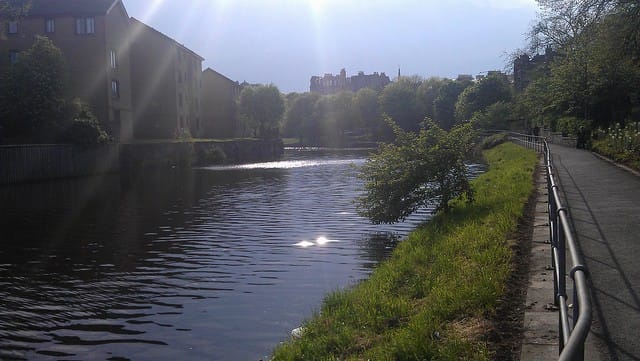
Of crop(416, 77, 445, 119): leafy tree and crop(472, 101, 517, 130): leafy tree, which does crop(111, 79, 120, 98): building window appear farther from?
crop(416, 77, 445, 119): leafy tree

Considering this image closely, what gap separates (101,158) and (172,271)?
1455 inches

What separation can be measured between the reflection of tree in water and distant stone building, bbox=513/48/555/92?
52.5 metres

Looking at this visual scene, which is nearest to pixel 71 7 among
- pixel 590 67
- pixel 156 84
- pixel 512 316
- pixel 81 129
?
pixel 81 129

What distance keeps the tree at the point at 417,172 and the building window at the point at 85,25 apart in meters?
45.2

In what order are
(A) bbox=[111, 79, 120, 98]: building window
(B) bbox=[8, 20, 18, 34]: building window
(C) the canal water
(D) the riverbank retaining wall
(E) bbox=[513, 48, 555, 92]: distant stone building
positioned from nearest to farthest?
(C) the canal water < (D) the riverbank retaining wall < (B) bbox=[8, 20, 18, 34]: building window < (A) bbox=[111, 79, 120, 98]: building window < (E) bbox=[513, 48, 555, 92]: distant stone building

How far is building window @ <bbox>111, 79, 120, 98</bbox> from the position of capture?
5788 centimetres

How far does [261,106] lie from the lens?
106m

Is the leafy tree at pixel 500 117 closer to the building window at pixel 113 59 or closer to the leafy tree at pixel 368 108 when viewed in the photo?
the building window at pixel 113 59

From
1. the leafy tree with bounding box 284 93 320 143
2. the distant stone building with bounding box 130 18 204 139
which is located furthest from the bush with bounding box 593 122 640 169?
the leafy tree with bounding box 284 93 320 143

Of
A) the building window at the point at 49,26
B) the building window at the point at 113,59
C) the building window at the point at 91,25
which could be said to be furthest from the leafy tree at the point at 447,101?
the building window at the point at 49,26

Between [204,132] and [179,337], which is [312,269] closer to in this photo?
[179,337]

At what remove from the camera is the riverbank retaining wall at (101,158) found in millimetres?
40188

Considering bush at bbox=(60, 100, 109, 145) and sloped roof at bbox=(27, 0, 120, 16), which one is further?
sloped roof at bbox=(27, 0, 120, 16)

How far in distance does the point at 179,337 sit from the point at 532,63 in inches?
3204
